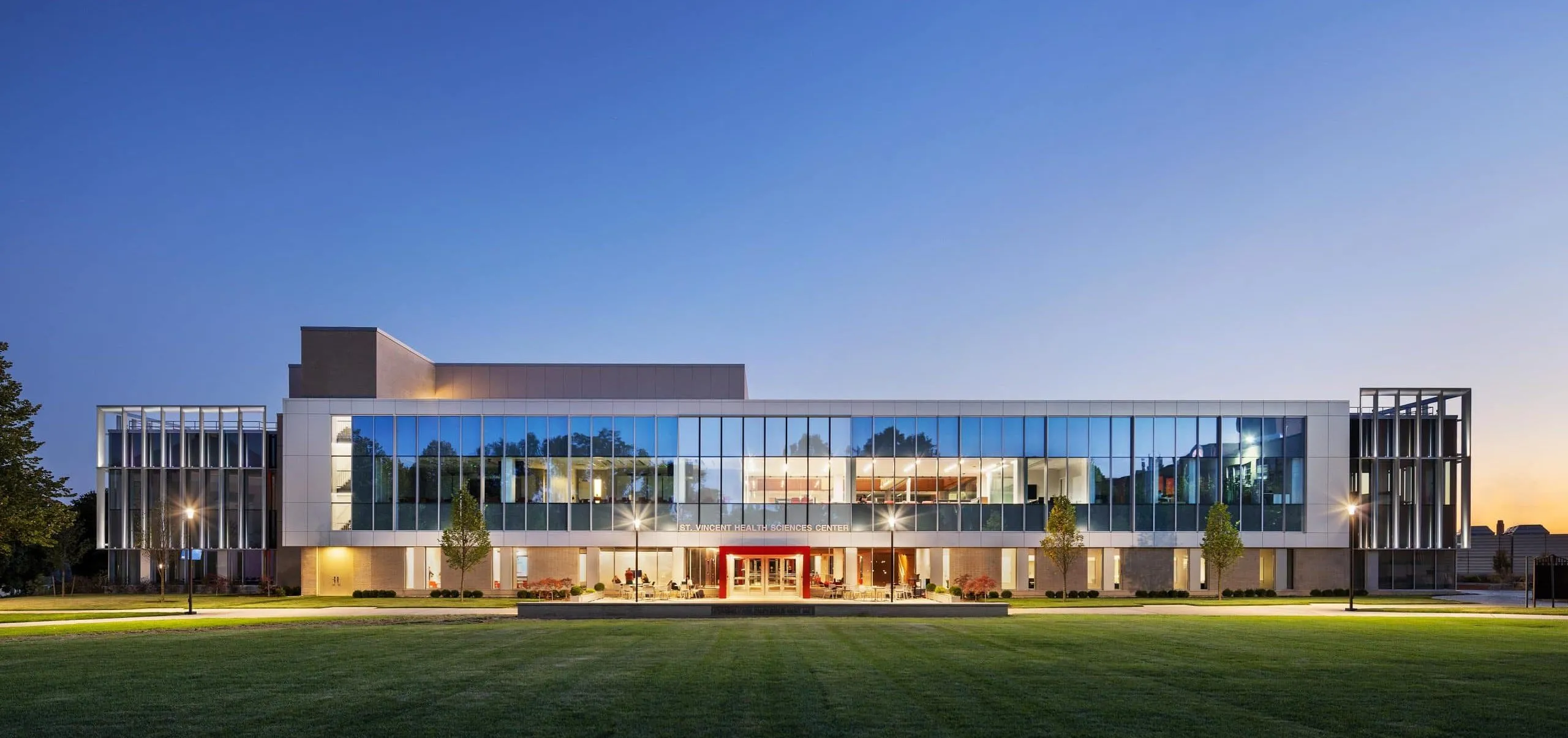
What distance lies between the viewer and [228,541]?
169 feet

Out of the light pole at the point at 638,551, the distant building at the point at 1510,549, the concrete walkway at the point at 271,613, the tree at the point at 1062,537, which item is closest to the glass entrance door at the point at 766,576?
the light pole at the point at 638,551

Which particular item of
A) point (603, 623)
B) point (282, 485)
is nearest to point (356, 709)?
point (603, 623)

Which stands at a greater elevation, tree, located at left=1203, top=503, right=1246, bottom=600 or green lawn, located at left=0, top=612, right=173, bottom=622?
tree, located at left=1203, top=503, right=1246, bottom=600

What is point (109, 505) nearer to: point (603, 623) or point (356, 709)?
point (603, 623)

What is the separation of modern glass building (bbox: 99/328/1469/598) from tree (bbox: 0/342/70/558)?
9213 millimetres

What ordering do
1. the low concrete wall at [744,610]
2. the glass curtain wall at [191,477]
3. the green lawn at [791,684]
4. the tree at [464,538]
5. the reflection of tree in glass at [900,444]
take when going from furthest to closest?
the glass curtain wall at [191,477], the reflection of tree in glass at [900,444], the tree at [464,538], the low concrete wall at [744,610], the green lawn at [791,684]

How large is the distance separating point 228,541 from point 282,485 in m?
7.70

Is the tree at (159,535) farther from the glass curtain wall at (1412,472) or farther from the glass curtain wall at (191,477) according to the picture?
the glass curtain wall at (1412,472)

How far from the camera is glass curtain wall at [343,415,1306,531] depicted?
4678cm

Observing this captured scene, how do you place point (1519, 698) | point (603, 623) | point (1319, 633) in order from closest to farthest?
1. point (1519, 698)
2. point (1319, 633)
3. point (603, 623)

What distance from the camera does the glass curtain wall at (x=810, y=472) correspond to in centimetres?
4678

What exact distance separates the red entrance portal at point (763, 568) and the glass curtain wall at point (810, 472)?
1251 millimetres

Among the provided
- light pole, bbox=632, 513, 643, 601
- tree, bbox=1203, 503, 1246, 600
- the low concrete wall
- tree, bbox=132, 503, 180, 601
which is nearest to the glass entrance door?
light pole, bbox=632, 513, 643, 601

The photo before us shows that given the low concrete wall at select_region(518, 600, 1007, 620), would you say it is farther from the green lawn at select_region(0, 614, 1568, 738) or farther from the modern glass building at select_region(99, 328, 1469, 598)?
the modern glass building at select_region(99, 328, 1469, 598)
